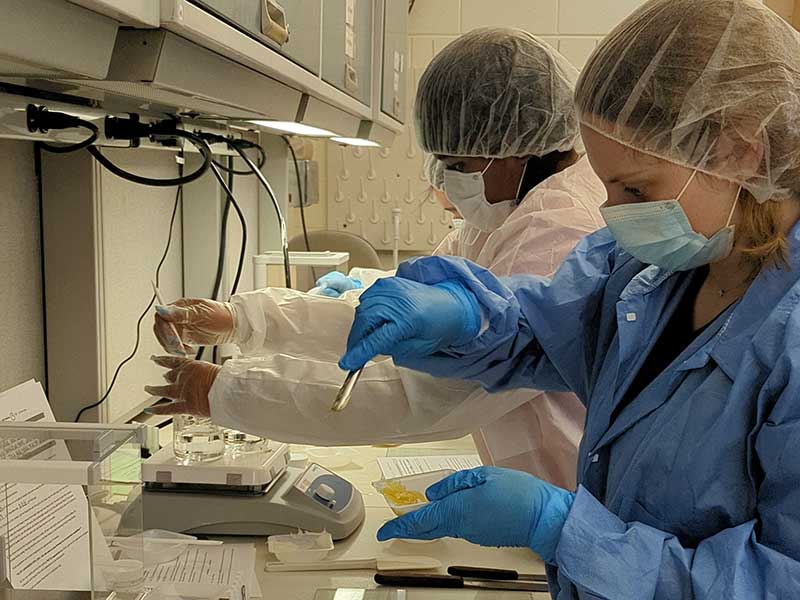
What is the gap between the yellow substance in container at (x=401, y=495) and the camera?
4.89 feet

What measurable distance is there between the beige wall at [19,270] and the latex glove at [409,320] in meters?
0.64

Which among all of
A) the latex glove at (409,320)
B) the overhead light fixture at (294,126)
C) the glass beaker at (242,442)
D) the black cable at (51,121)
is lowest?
the glass beaker at (242,442)

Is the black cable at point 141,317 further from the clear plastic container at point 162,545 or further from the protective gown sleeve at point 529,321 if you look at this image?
the protective gown sleeve at point 529,321

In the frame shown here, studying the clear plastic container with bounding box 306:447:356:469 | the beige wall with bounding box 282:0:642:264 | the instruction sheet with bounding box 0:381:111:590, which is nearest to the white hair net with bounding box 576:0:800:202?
the instruction sheet with bounding box 0:381:111:590

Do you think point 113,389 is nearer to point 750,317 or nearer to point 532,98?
point 532,98

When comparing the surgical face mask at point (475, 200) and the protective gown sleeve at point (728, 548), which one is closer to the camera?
the protective gown sleeve at point (728, 548)

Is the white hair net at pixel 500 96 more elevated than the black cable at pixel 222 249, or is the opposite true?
the white hair net at pixel 500 96

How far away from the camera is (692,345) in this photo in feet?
3.01

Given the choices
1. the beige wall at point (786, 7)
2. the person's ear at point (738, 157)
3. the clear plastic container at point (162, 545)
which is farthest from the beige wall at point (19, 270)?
the beige wall at point (786, 7)

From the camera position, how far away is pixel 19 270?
134 cm

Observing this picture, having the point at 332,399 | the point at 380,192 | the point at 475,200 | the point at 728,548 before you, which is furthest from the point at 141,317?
the point at 380,192

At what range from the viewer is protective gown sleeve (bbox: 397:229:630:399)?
3.58 feet

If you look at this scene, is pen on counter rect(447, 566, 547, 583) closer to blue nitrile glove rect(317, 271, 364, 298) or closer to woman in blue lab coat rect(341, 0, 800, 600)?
woman in blue lab coat rect(341, 0, 800, 600)

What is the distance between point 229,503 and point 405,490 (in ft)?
1.14
